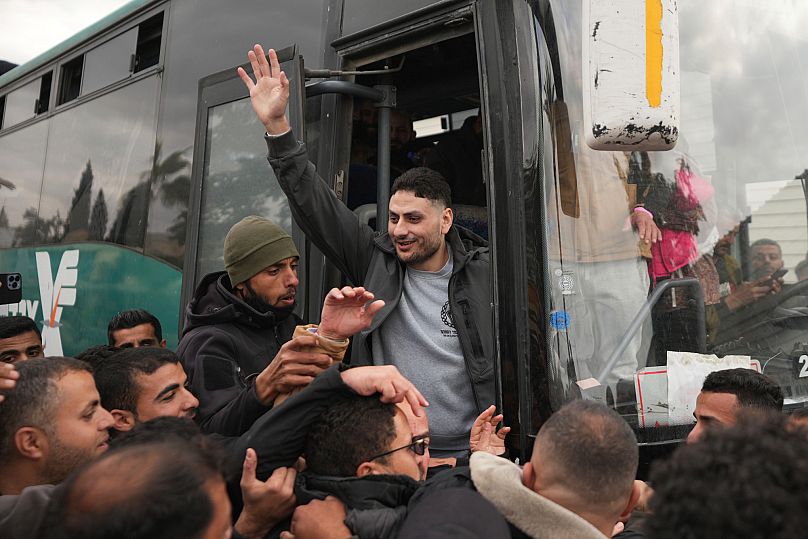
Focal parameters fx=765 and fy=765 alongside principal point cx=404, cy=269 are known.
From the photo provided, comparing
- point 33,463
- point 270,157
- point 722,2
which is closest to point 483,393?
point 270,157

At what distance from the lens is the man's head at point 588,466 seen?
1724 millimetres

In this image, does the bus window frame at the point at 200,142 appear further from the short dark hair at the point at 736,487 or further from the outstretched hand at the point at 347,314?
the short dark hair at the point at 736,487

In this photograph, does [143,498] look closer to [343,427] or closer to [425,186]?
[343,427]

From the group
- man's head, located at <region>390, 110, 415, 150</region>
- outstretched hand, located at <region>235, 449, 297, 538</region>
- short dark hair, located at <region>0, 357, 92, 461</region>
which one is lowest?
outstretched hand, located at <region>235, 449, 297, 538</region>

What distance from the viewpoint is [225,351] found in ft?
9.38

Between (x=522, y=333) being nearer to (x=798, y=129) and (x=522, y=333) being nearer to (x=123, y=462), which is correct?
(x=798, y=129)

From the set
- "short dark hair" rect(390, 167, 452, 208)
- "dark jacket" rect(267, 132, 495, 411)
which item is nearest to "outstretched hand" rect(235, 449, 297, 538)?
"dark jacket" rect(267, 132, 495, 411)

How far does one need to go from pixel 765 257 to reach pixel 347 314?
1520 mm

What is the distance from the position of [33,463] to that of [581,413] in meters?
1.52

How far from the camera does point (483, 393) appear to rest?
9.49 feet

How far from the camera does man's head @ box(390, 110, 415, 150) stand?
480cm

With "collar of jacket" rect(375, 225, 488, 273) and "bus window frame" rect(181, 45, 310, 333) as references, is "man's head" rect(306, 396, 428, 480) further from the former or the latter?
"bus window frame" rect(181, 45, 310, 333)

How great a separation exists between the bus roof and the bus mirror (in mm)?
3451

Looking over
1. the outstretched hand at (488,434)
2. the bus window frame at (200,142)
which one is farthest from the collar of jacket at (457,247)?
the bus window frame at (200,142)
